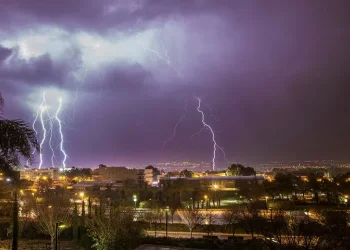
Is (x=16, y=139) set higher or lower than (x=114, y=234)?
higher

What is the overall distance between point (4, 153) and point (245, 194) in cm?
4737

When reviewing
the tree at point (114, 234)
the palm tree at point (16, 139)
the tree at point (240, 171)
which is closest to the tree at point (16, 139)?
the palm tree at point (16, 139)

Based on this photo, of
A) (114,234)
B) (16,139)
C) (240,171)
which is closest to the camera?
(16,139)

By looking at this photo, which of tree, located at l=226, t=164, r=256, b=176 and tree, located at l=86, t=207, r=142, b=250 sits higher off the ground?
tree, located at l=226, t=164, r=256, b=176

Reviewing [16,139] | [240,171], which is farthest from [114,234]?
[240,171]

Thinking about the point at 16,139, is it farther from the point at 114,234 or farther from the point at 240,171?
the point at 240,171

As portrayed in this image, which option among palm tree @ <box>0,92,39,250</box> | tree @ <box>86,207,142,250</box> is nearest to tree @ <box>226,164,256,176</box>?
tree @ <box>86,207,142,250</box>

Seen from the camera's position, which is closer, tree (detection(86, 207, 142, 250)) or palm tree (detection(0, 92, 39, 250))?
palm tree (detection(0, 92, 39, 250))

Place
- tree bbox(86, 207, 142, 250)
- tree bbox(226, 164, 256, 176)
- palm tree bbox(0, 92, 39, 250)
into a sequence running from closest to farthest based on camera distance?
palm tree bbox(0, 92, 39, 250)
tree bbox(86, 207, 142, 250)
tree bbox(226, 164, 256, 176)

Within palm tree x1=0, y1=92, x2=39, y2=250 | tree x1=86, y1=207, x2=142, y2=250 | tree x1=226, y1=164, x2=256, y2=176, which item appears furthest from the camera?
tree x1=226, y1=164, x2=256, y2=176

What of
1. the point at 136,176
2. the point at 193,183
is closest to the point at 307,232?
the point at 193,183

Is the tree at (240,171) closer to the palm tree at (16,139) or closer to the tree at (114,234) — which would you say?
the tree at (114,234)

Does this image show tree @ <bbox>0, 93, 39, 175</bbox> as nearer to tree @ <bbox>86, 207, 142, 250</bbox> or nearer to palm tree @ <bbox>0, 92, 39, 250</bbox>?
palm tree @ <bbox>0, 92, 39, 250</bbox>

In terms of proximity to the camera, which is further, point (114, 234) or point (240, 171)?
point (240, 171)
